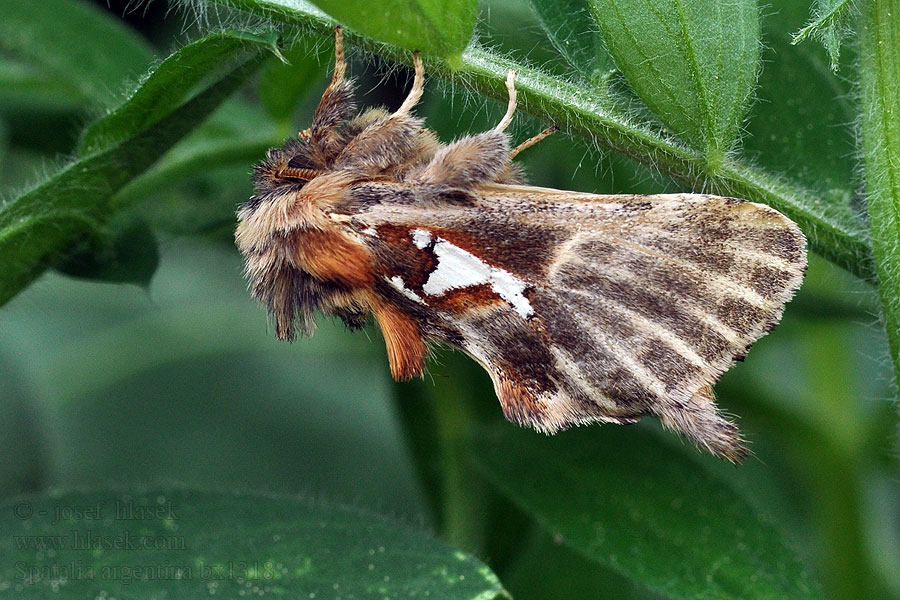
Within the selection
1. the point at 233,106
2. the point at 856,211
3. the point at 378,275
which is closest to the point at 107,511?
the point at 378,275

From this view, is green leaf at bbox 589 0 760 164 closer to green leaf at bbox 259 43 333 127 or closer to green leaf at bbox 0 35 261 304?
green leaf at bbox 0 35 261 304

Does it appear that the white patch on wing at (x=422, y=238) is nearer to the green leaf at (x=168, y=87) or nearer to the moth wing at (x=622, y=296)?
the moth wing at (x=622, y=296)

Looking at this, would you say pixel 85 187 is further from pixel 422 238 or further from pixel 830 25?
pixel 830 25

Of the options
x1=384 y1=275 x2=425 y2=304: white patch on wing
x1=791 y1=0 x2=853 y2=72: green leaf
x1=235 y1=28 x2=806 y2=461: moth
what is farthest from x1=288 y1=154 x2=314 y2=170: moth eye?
x1=791 y1=0 x2=853 y2=72: green leaf

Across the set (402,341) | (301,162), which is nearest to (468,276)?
(402,341)

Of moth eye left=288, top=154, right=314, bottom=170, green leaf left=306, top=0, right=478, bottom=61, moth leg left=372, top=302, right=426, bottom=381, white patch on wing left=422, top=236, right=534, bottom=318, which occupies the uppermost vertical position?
green leaf left=306, top=0, right=478, bottom=61

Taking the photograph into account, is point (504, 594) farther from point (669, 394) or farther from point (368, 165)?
point (368, 165)

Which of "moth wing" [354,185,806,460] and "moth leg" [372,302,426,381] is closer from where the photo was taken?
"moth wing" [354,185,806,460]
